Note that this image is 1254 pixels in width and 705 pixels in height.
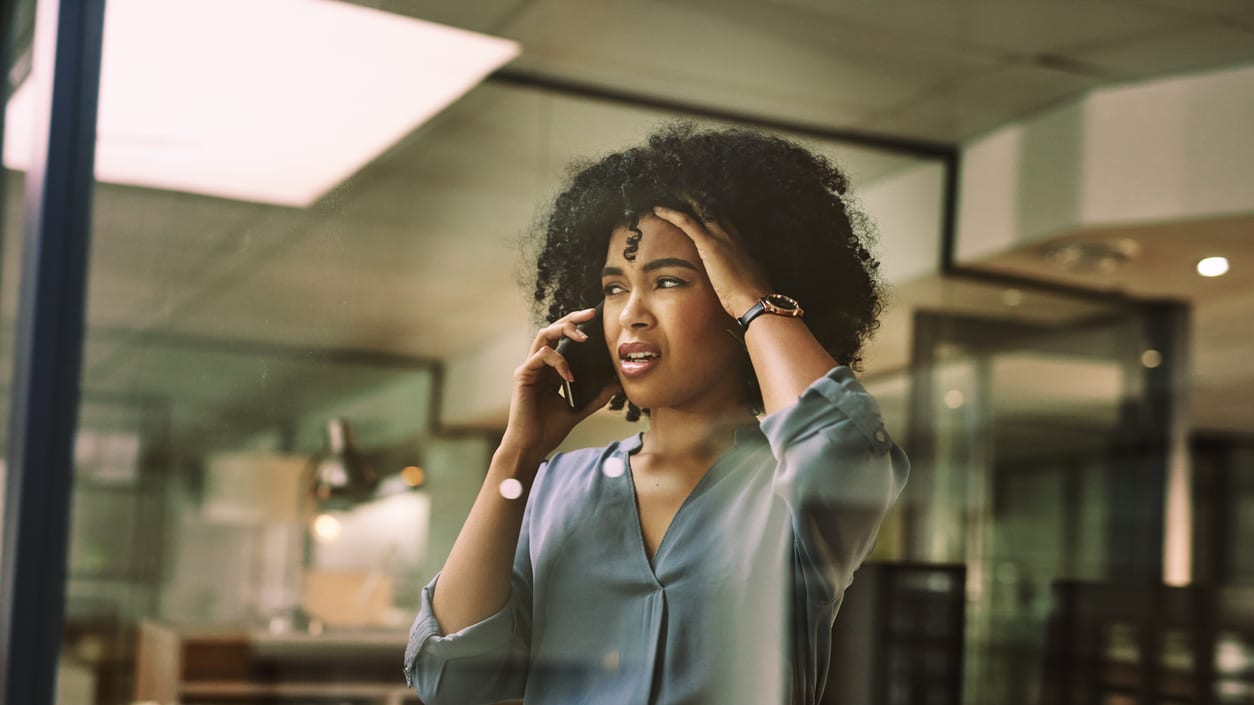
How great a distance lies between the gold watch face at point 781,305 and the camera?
1.08 m

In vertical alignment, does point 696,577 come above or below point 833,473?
below

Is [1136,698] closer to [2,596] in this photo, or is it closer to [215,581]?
[215,581]

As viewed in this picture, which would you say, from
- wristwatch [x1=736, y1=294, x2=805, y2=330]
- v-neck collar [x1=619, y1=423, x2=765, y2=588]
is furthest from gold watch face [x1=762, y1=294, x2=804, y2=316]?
v-neck collar [x1=619, y1=423, x2=765, y2=588]

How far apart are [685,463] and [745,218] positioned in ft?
0.77

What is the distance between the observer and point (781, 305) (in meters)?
1.08

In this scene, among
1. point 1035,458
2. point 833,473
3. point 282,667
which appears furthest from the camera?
point 282,667

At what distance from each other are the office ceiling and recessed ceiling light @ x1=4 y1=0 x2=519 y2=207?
0.11 ft

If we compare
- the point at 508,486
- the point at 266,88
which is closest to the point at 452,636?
the point at 508,486

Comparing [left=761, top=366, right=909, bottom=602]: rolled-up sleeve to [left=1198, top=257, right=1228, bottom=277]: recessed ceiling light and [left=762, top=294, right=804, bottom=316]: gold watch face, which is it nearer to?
[left=762, top=294, right=804, bottom=316]: gold watch face

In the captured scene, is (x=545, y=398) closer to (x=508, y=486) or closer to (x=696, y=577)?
(x=508, y=486)

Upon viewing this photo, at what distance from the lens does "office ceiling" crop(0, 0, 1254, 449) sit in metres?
1.16

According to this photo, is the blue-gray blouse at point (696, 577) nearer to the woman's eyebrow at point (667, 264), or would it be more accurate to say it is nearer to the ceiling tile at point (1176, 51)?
the woman's eyebrow at point (667, 264)

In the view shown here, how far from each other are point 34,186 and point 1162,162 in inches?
54.9

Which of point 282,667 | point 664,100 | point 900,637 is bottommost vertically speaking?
point 282,667
